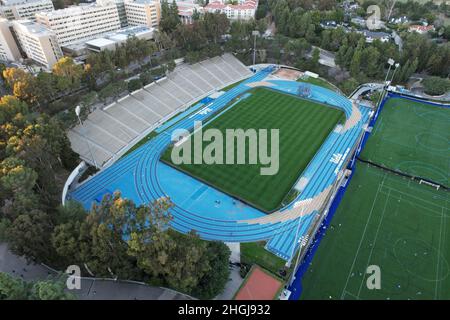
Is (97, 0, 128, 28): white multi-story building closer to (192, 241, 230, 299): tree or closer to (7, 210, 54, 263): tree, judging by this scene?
(7, 210, 54, 263): tree

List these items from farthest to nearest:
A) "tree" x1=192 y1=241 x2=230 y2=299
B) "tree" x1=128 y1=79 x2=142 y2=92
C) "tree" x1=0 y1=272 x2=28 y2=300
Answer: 1. "tree" x1=128 y1=79 x2=142 y2=92
2. "tree" x1=192 y1=241 x2=230 y2=299
3. "tree" x1=0 y1=272 x2=28 y2=300

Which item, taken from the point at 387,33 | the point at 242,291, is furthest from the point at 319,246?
the point at 387,33

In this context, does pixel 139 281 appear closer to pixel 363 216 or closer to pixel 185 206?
pixel 185 206

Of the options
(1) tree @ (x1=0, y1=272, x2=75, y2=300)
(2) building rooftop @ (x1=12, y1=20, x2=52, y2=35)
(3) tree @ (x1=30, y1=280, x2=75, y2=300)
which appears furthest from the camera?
(2) building rooftop @ (x1=12, y1=20, x2=52, y2=35)

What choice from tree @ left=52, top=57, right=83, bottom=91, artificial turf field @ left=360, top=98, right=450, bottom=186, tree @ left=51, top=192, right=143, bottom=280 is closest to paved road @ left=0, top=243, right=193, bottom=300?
tree @ left=51, top=192, right=143, bottom=280

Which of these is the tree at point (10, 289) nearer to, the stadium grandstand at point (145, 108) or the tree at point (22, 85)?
the stadium grandstand at point (145, 108)

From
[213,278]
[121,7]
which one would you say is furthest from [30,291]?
[121,7]

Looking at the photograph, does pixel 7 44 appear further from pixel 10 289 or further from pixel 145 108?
pixel 10 289
